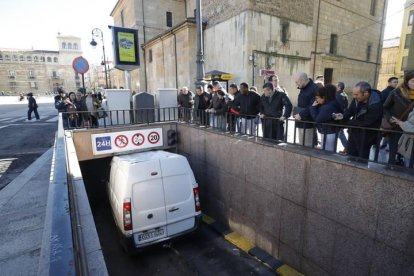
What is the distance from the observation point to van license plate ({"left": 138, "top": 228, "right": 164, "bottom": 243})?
562cm

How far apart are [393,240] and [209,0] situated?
59.1ft

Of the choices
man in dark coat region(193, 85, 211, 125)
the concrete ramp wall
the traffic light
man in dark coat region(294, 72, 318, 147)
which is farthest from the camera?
the traffic light

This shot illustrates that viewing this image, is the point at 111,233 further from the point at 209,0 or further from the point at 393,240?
the point at 209,0

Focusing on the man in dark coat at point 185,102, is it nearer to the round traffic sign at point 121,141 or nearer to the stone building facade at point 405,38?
the round traffic sign at point 121,141

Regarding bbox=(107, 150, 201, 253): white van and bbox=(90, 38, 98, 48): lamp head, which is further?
bbox=(90, 38, 98, 48): lamp head

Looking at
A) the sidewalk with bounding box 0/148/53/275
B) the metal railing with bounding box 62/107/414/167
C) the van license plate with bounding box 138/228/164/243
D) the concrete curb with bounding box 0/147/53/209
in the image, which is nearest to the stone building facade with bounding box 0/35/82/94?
the metal railing with bounding box 62/107/414/167

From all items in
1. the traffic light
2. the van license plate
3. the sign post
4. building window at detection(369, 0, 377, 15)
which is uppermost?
building window at detection(369, 0, 377, 15)

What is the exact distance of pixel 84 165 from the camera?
33.3ft

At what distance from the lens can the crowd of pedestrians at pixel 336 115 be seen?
3680 millimetres

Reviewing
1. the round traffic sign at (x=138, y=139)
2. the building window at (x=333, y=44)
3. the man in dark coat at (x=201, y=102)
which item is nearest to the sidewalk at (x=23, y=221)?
the round traffic sign at (x=138, y=139)

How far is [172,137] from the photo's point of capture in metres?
9.60

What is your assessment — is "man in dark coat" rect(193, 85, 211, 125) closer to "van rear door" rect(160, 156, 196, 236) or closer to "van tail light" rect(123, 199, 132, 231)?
"van rear door" rect(160, 156, 196, 236)

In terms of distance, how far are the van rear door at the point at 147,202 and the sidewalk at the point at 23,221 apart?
1.81 metres

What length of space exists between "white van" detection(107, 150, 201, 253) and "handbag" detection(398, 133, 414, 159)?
4320mm
